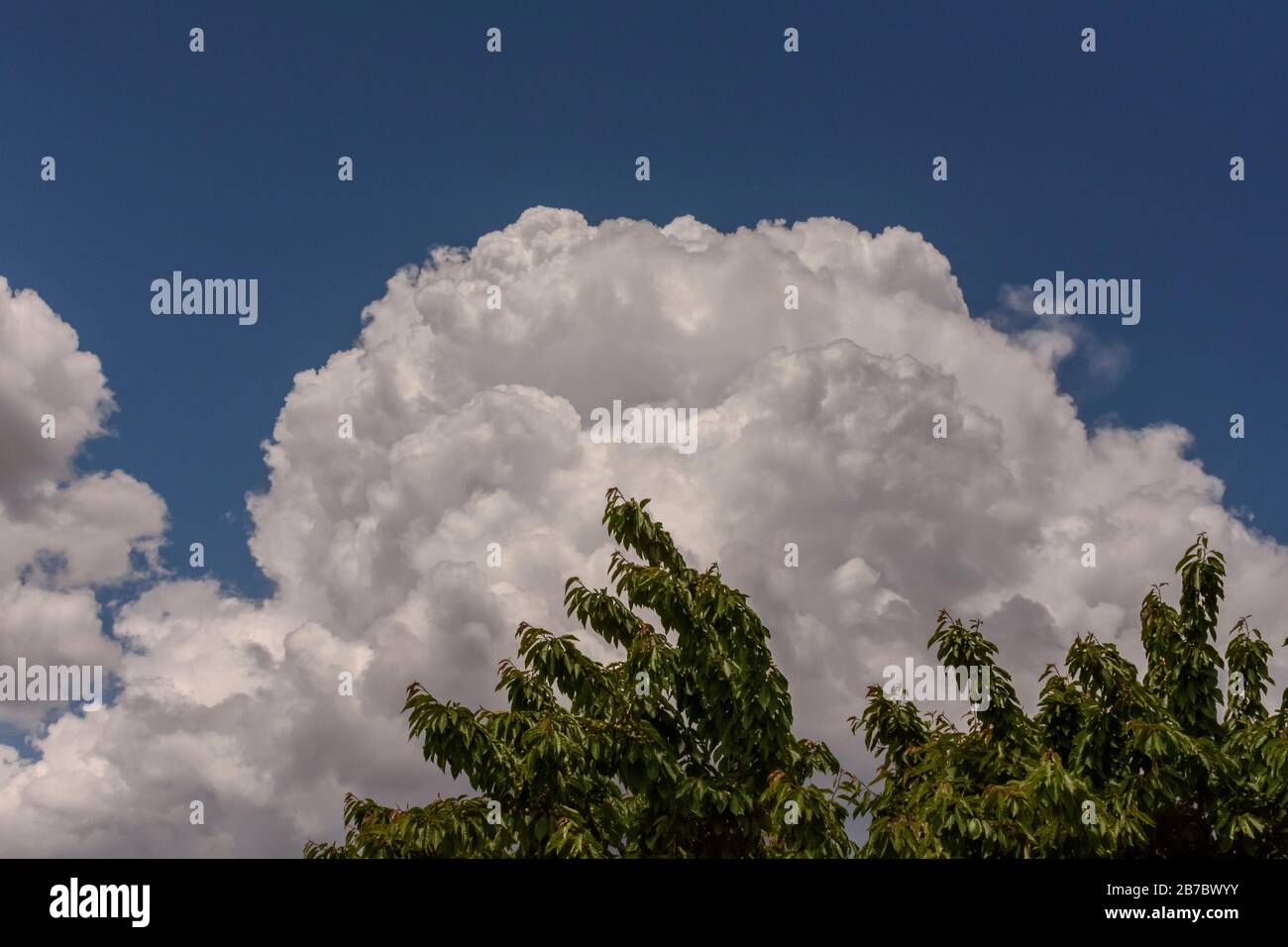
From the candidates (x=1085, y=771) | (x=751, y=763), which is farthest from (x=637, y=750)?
(x=1085, y=771)

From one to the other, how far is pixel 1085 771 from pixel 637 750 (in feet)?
18.7

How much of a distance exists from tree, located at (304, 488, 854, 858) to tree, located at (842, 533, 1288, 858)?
121cm

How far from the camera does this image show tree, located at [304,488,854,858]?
510 inches

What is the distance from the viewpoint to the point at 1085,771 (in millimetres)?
14273

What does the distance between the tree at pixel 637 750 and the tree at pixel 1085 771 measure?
121 centimetres

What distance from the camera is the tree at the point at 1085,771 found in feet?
39.7

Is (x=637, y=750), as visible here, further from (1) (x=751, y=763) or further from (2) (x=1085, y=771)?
(2) (x=1085, y=771)

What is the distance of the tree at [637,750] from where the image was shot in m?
13.0

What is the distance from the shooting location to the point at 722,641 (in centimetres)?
1435
